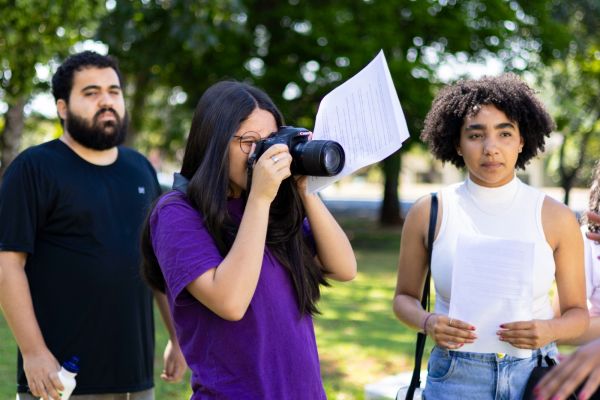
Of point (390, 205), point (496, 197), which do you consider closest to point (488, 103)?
point (496, 197)

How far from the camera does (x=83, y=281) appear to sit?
2830mm

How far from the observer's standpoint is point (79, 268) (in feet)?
9.27

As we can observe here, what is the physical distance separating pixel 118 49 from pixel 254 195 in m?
12.5

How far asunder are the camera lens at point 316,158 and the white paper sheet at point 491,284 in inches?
20.1

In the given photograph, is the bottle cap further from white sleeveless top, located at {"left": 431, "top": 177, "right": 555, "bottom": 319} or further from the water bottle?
white sleeveless top, located at {"left": 431, "top": 177, "right": 555, "bottom": 319}

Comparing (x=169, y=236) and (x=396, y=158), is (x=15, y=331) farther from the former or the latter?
(x=396, y=158)

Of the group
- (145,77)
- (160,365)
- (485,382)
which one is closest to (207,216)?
(485,382)

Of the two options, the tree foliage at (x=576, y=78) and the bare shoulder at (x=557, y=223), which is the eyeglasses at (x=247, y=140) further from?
the tree foliage at (x=576, y=78)

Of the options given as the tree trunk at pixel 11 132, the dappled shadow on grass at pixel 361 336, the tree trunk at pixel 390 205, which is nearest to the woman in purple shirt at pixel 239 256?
the dappled shadow on grass at pixel 361 336

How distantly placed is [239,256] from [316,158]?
12.7 inches

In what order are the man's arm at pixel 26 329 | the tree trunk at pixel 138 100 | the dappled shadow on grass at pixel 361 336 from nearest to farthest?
the man's arm at pixel 26 329, the dappled shadow on grass at pixel 361 336, the tree trunk at pixel 138 100

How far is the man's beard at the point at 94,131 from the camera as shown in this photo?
9.78ft

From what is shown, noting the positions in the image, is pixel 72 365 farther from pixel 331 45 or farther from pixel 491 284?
pixel 331 45

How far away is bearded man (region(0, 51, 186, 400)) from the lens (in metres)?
2.71
